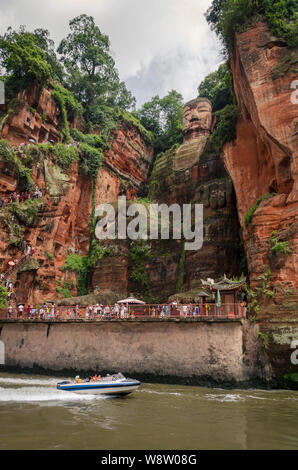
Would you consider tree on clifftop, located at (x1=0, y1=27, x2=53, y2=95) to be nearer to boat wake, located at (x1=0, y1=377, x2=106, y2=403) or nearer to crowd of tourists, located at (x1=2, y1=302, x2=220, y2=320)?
crowd of tourists, located at (x1=2, y1=302, x2=220, y2=320)

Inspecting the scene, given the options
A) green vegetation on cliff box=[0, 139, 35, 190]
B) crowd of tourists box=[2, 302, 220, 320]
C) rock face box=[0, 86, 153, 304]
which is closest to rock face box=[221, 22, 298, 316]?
crowd of tourists box=[2, 302, 220, 320]

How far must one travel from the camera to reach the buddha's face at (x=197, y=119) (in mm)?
43625

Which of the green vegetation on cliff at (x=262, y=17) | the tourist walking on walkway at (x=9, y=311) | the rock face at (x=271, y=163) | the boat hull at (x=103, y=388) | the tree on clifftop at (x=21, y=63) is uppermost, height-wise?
the tree on clifftop at (x=21, y=63)

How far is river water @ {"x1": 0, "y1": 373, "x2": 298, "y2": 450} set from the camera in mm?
8281

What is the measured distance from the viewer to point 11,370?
2202 cm

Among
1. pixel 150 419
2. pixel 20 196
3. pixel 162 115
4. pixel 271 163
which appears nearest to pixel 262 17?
pixel 271 163

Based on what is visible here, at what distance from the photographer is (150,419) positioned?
1066cm

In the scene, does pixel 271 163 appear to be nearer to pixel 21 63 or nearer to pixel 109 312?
pixel 109 312

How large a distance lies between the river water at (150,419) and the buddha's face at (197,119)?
111 feet

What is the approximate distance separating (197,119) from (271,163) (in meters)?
24.1

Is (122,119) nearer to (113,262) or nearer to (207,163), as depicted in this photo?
(207,163)

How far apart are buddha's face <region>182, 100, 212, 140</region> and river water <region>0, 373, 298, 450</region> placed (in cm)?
3396

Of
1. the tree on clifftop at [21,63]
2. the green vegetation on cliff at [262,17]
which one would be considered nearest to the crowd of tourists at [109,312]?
the green vegetation on cliff at [262,17]

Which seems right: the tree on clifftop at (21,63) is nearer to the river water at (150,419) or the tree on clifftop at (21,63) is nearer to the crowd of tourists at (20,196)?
the crowd of tourists at (20,196)
